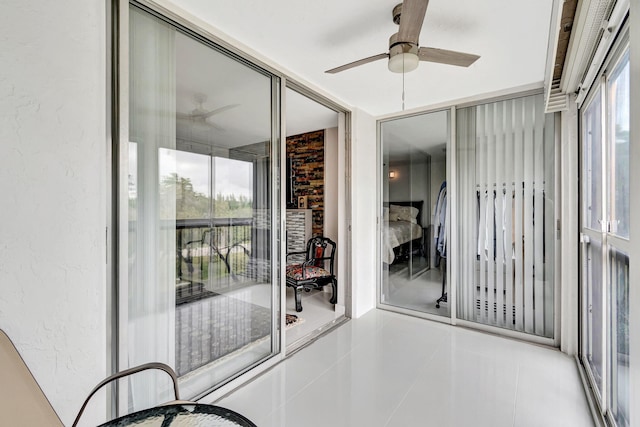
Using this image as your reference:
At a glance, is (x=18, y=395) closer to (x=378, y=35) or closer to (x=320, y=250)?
(x=378, y=35)

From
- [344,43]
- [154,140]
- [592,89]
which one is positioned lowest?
[154,140]

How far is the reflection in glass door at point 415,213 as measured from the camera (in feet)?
11.4

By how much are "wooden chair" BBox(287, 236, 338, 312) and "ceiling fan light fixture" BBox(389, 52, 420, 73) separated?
251 centimetres

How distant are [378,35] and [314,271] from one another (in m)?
2.81

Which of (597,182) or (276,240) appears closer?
(597,182)

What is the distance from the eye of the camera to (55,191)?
1.30 meters

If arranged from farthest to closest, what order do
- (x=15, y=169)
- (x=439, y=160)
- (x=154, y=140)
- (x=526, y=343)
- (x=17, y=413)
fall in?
1. (x=439, y=160)
2. (x=526, y=343)
3. (x=154, y=140)
4. (x=15, y=169)
5. (x=17, y=413)

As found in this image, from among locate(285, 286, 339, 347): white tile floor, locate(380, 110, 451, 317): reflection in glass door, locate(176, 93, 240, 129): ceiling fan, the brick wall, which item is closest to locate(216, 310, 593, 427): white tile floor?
locate(285, 286, 339, 347): white tile floor

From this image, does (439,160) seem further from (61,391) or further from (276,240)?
(61,391)

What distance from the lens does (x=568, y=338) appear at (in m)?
2.66

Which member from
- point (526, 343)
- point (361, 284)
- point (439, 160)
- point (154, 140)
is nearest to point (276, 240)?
point (154, 140)

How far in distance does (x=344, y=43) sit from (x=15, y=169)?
2.00 m

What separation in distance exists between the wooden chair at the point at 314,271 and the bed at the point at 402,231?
2.57ft

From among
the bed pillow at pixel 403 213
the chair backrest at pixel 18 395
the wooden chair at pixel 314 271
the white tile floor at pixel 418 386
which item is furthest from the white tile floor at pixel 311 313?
the chair backrest at pixel 18 395
